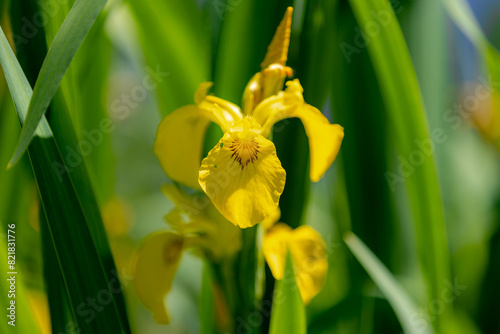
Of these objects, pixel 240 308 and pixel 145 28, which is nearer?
pixel 240 308

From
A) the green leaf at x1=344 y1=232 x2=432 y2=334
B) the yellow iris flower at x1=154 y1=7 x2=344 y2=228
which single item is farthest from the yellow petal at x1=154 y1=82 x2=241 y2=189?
the green leaf at x1=344 y1=232 x2=432 y2=334

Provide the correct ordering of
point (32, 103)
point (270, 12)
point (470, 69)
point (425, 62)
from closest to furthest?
point (32, 103)
point (270, 12)
point (425, 62)
point (470, 69)

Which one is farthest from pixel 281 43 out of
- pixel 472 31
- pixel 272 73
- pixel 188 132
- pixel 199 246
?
pixel 472 31

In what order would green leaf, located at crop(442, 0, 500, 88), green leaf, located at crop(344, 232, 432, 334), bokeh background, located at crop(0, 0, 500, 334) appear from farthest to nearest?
1. green leaf, located at crop(442, 0, 500, 88)
2. bokeh background, located at crop(0, 0, 500, 334)
3. green leaf, located at crop(344, 232, 432, 334)

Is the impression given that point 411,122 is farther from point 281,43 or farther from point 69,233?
point 69,233

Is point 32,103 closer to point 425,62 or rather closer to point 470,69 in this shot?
point 425,62

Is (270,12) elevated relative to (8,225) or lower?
elevated

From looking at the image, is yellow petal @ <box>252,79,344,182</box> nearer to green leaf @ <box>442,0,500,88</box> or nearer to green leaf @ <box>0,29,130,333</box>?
green leaf @ <box>0,29,130,333</box>

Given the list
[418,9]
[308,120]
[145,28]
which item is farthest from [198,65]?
[418,9]

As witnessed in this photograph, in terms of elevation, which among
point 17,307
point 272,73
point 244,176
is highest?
point 272,73
